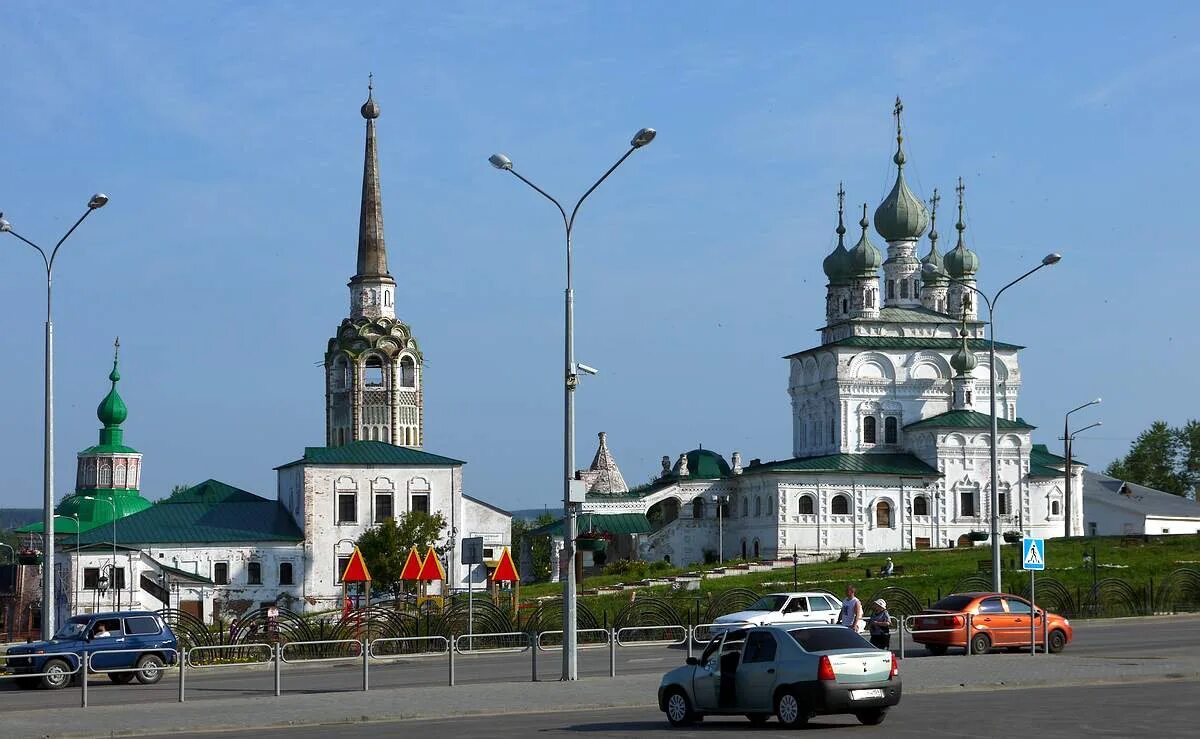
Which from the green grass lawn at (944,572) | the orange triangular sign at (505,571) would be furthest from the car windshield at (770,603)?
the green grass lawn at (944,572)

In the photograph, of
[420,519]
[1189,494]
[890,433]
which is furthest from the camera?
[1189,494]

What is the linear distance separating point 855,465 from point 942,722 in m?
72.8

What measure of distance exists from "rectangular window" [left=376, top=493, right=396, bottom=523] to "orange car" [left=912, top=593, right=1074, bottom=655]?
4963 centimetres

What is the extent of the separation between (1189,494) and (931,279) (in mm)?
39107

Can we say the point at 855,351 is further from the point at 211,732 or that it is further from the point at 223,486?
the point at 211,732

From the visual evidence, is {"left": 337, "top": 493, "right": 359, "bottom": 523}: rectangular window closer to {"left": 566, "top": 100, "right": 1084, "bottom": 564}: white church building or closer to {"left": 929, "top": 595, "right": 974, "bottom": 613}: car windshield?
{"left": 566, "top": 100, "right": 1084, "bottom": 564}: white church building

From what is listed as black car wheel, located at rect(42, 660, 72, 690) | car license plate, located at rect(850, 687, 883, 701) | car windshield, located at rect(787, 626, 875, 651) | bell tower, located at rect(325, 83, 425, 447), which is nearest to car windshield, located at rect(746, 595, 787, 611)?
black car wheel, located at rect(42, 660, 72, 690)

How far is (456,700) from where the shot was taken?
2612 cm

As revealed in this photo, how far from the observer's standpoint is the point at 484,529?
83.8m

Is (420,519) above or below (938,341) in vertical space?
below

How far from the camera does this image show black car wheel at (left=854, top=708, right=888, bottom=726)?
2138 centimetres

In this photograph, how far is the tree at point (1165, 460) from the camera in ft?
442

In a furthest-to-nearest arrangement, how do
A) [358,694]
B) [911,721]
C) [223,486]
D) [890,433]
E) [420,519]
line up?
1. [890,433]
2. [223,486]
3. [420,519]
4. [358,694]
5. [911,721]

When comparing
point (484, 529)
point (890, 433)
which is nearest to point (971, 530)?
point (890, 433)
